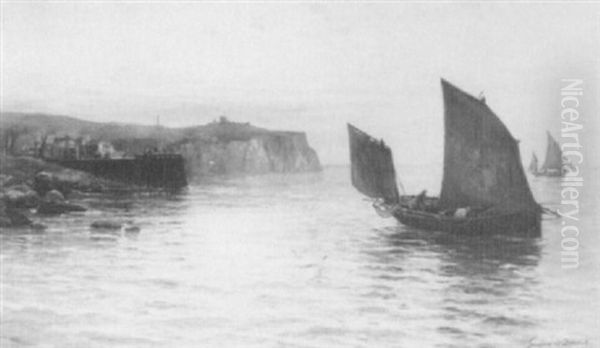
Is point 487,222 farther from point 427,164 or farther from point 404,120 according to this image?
point 404,120

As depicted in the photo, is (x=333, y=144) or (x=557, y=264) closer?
(x=557, y=264)

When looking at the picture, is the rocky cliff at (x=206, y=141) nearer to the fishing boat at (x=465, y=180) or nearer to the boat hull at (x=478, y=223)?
the fishing boat at (x=465, y=180)

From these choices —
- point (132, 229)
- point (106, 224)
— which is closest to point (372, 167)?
point (132, 229)

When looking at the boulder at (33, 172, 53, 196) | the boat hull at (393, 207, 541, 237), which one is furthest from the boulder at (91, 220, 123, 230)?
the boat hull at (393, 207, 541, 237)

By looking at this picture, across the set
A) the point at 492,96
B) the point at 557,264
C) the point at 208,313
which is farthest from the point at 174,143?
the point at 557,264

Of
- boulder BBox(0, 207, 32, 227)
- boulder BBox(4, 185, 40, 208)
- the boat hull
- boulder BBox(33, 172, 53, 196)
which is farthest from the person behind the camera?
boulder BBox(33, 172, 53, 196)

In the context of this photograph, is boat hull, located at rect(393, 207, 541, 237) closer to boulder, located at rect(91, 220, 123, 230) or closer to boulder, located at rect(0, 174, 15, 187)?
boulder, located at rect(91, 220, 123, 230)

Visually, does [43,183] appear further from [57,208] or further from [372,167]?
[372,167]
